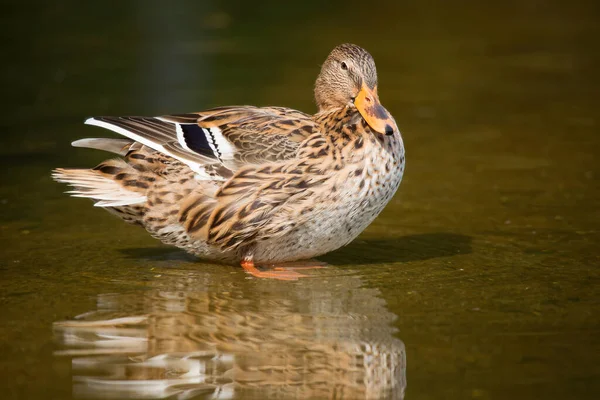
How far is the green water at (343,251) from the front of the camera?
16.7ft

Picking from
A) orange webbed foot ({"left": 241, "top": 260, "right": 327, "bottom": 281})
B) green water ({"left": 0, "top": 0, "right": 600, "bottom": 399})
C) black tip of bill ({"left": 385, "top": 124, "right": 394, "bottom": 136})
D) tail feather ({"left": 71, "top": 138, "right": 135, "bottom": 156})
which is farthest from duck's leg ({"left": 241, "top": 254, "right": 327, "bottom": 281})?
tail feather ({"left": 71, "top": 138, "right": 135, "bottom": 156})

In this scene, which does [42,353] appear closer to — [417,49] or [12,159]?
[12,159]

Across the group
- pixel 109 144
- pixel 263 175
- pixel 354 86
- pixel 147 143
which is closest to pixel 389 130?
pixel 354 86

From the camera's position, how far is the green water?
201 inches

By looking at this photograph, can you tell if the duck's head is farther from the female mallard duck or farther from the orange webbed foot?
the orange webbed foot

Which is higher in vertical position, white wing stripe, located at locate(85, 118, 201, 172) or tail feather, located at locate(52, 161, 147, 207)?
white wing stripe, located at locate(85, 118, 201, 172)

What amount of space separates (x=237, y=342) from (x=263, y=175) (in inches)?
60.2

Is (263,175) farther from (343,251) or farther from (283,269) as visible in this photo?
(343,251)

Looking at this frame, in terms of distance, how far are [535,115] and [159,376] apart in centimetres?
695

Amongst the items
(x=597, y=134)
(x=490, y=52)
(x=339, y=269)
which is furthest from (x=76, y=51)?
(x=339, y=269)

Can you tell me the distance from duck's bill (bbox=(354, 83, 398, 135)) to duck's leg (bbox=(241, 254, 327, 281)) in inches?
41.7

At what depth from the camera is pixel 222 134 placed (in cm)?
701

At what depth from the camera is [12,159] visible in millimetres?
9664

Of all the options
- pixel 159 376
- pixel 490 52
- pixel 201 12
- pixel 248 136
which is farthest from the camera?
pixel 201 12
